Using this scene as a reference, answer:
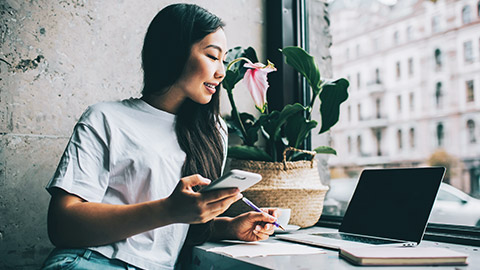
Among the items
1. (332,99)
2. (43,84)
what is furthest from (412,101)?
(43,84)

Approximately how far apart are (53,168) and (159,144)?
1.30 ft

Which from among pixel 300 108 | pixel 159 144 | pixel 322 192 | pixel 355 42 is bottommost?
pixel 322 192

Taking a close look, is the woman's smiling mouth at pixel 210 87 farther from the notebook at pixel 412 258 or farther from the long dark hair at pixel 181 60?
the notebook at pixel 412 258

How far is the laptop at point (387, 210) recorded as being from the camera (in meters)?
0.99

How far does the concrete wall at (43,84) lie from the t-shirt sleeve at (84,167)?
34cm

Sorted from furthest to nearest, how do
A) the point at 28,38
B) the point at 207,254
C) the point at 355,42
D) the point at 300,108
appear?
1. the point at 355,42
2. the point at 300,108
3. the point at 28,38
4. the point at 207,254

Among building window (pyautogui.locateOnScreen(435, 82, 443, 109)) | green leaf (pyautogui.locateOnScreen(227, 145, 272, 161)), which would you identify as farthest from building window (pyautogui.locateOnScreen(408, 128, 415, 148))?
green leaf (pyautogui.locateOnScreen(227, 145, 272, 161))

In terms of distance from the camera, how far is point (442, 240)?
1.13 m

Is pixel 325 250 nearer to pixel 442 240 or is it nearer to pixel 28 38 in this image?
pixel 442 240

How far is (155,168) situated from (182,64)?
0.95 ft

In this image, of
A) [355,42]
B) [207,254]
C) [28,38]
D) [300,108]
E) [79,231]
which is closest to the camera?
[79,231]

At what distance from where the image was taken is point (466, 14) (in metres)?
1.26

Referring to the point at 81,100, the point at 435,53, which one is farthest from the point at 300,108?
the point at 81,100

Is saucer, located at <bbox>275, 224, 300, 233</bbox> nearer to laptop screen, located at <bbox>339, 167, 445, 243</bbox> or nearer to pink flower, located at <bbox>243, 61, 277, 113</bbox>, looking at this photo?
laptop screen, located at <bbox>339, 167, 445, 243</bbox>
